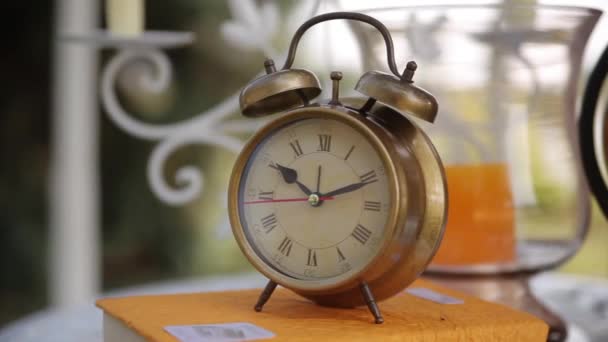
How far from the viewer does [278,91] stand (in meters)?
0.96

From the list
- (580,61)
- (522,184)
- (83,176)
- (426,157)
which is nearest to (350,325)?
(426,157)

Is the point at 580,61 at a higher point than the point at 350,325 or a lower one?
higher

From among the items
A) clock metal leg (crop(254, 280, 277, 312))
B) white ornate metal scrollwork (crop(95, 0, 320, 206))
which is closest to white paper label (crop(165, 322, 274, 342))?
clock metal leg (crop(254, 280, 277, 312))

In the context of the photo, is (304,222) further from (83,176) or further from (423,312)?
(83,176)

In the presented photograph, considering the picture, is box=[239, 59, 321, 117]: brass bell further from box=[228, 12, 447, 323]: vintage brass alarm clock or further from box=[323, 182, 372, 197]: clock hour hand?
box=[323, 182, 372, 197]: clock hour hand

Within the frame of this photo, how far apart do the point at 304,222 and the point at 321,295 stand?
0.08m

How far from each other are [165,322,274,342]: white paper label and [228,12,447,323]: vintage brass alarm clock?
0.08 metres

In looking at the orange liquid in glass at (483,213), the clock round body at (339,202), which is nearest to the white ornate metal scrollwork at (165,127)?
the orange liquid in glass at (483,213)

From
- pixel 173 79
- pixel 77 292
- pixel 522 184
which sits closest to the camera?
pixel 522 184

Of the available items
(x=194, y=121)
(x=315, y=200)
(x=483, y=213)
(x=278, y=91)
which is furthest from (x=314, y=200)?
(x=194, y=121)

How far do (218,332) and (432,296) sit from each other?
31 cm

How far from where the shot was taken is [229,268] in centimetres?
370

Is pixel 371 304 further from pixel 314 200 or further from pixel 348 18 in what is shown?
pixel 348 18

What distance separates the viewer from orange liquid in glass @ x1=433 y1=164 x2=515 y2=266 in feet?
4.30
